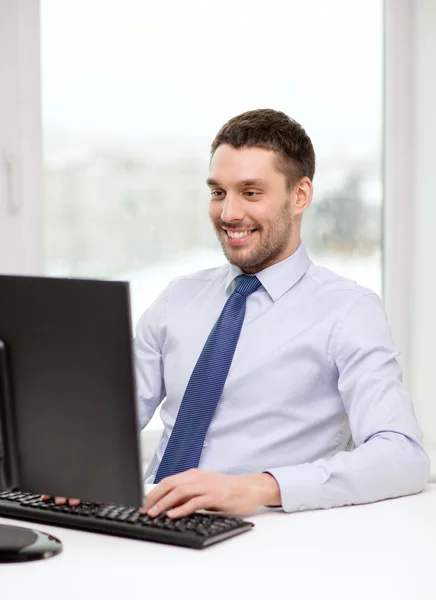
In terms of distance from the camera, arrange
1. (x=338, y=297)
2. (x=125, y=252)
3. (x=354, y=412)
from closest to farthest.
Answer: (x=354, y=412) → (x=338, y=297) → (x=125, y=252)

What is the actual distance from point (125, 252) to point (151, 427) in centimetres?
60

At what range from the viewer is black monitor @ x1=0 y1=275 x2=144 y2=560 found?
114cm

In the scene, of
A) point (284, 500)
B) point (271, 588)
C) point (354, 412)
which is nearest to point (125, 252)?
point (354, 412)

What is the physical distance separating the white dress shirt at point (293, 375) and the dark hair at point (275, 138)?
202 millimetres

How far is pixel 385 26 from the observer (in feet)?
9.84

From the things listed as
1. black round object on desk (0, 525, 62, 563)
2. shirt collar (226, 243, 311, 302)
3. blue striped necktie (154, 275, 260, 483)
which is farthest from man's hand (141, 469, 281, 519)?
shirt collar (226, 243, 311, 302)

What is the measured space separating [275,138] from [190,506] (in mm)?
924

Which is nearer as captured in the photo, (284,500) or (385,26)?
(284,500)

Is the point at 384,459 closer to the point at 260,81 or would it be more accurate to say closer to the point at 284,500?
the point at 284,500

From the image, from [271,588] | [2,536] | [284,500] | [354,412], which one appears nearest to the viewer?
[271,588]

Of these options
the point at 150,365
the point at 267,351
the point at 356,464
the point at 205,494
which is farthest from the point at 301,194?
the point at 205,494

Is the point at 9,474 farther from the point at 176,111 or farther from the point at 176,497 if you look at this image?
the point at 176,111

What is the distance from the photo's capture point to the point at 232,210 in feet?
6.23

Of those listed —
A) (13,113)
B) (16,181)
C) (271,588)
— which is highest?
(13,113)
